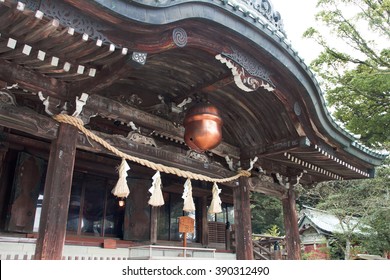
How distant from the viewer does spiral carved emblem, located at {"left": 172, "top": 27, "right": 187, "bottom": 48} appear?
3985 millimetres

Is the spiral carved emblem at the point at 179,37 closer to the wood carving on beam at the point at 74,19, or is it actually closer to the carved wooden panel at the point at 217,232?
the wood carving on beam at the point at 74,19

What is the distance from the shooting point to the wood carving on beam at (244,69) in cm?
459

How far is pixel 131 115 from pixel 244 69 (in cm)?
216

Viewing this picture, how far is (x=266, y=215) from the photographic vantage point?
88.8 ft

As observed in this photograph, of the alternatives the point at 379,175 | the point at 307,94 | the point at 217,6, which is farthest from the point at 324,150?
the point at 379,175

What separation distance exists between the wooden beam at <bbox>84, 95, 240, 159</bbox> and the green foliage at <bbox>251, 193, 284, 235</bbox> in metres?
19.3

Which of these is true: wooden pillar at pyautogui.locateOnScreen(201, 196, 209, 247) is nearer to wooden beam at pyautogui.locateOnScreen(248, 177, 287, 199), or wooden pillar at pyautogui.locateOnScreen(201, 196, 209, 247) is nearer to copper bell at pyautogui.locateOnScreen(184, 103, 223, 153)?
wooden beam at pyautogui.locateOnScreen(248, 177, 287, 199)

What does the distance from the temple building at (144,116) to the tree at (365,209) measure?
863 centimetres

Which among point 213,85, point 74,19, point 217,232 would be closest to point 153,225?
point 217,232

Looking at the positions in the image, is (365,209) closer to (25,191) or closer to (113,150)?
(113,150)

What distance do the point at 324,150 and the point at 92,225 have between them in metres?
6.06

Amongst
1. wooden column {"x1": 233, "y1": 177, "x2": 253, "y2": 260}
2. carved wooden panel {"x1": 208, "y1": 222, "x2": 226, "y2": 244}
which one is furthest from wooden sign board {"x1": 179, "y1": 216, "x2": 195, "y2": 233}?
carved wooden panel {"x1": 208, "y1": 222, "x2": 226, "y2": 244}

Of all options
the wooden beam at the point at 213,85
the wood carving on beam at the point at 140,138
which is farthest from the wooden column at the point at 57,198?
the wooden beam at the point at 213,85

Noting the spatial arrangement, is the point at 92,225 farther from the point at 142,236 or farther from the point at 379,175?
the point at 379,175
